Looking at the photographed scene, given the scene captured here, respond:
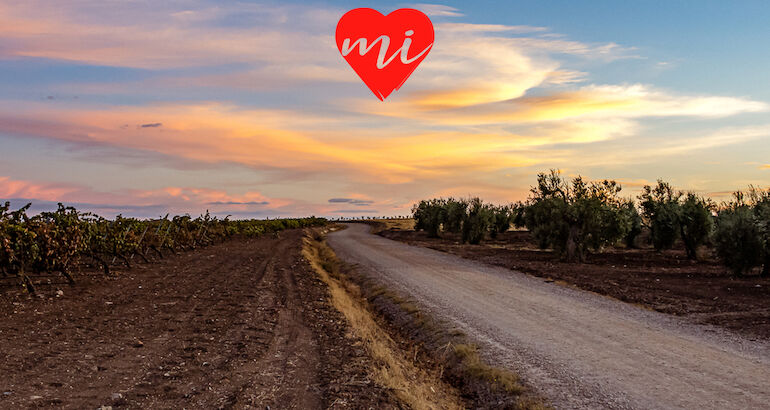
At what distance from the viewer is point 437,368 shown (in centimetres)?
1155

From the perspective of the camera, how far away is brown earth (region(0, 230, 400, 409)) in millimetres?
7977

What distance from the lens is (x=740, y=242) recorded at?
24984mm

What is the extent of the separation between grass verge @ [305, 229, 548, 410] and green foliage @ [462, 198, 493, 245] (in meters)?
35.0

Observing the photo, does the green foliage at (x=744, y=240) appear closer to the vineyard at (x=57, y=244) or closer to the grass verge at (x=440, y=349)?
the grass verge at (x=440, y=349)

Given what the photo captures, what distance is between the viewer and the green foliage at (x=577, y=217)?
33531mm

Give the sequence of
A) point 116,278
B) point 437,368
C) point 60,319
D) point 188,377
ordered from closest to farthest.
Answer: point 188,377
point 437,368
point 60,319
point 116,278

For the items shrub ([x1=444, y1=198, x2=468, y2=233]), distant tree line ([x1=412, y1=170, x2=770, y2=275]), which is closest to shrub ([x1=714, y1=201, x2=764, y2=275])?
distant tree line ([x1=412, y1=170, x2=770, y2=275])

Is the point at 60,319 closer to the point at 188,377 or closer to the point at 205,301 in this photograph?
the point at 205,301

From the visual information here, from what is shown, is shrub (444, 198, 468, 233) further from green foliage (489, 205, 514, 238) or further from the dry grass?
the dry grass

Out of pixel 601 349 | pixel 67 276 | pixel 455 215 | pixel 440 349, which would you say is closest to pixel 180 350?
pixel 440 349

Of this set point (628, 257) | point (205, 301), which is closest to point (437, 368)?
point (205, 301)

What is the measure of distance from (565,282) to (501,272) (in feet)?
13.9

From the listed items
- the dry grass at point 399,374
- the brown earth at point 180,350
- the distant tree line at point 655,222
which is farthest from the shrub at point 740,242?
the brown earth at point 180,350

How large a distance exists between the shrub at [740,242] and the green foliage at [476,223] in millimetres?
30296
